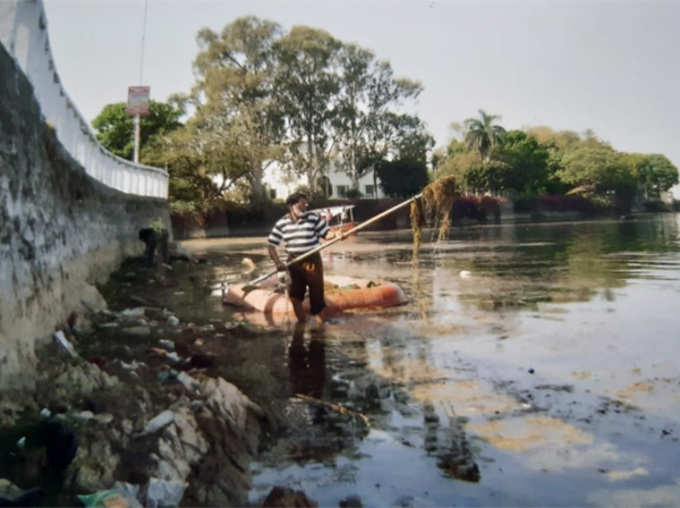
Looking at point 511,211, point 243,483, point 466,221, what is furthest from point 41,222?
point 511,211

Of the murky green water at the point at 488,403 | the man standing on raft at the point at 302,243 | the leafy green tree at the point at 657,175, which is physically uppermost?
the leafy green tree at the point at 657,175

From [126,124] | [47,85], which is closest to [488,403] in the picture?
[47,85]

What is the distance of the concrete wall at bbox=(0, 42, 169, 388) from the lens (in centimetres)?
525

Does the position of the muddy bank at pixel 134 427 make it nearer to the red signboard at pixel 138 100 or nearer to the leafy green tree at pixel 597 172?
the red signboard at pixel 138 100

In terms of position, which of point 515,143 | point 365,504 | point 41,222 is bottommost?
point 365,504

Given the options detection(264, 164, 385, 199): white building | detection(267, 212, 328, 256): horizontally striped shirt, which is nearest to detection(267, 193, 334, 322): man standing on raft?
detection(267, 212, 328, 256): horizontally striped shirt

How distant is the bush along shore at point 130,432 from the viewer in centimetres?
370

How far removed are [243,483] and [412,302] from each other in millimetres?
8202

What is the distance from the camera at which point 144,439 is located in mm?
4199

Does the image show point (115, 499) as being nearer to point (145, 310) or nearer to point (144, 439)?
point (144, 439)

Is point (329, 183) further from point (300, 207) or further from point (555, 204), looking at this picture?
point (300, 207)

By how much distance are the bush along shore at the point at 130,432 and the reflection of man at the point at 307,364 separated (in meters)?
0.44

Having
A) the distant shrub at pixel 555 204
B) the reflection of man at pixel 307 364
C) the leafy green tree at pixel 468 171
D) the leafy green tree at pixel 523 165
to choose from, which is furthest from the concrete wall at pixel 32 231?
the distant shrub at pixel 555 204

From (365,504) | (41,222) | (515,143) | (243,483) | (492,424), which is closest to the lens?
(365,504)
